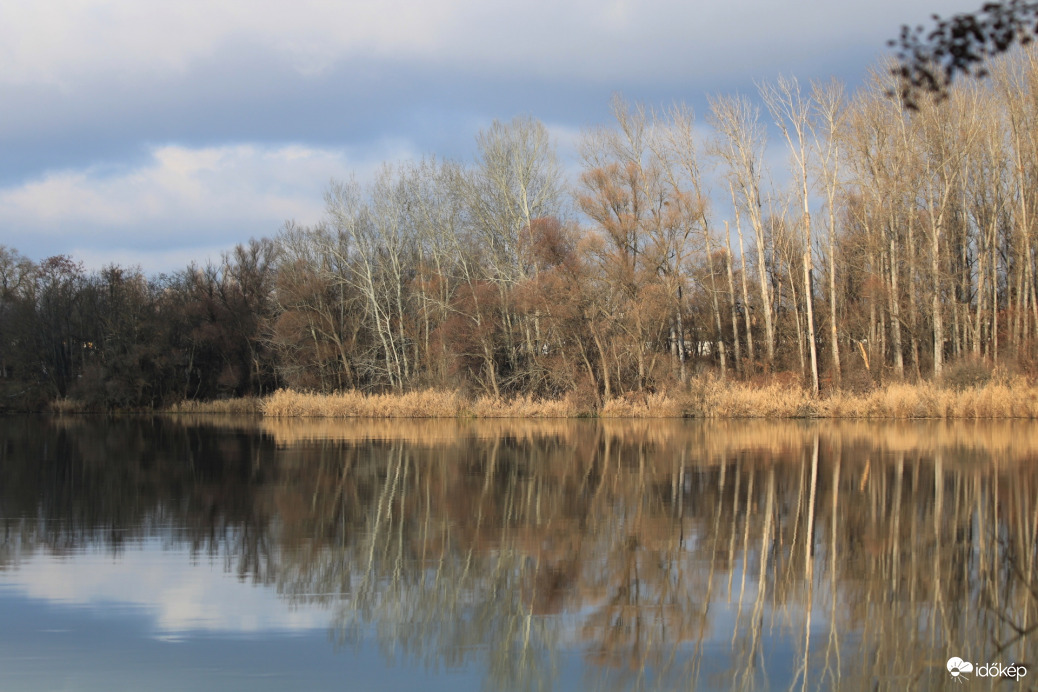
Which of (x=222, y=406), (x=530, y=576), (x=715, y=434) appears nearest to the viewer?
(x=530, y=576)

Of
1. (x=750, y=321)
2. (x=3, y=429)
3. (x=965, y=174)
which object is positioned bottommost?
(x=3, y=429)

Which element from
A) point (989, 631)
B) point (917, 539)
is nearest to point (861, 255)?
point (917, 539)

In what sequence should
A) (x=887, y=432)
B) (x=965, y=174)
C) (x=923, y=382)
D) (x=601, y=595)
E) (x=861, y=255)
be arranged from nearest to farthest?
(x=601, y=595) → (x=887, y=432) → (x=923, y=382) → (x=965, y=174) → (x=861, y=255)

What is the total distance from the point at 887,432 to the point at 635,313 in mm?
12917

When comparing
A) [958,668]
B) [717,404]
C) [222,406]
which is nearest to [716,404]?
[717,404]

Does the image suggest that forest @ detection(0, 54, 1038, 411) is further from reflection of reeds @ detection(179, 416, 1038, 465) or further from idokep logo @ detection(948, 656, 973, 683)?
idokep logo @ detection(948, 656, 973, 683)

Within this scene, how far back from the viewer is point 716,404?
3312 centimetres

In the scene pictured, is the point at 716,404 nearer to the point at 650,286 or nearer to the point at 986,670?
the point at 650,286

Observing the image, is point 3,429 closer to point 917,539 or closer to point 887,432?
point 887,432

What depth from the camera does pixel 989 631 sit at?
637cm

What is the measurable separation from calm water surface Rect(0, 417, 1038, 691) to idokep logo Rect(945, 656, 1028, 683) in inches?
1.8

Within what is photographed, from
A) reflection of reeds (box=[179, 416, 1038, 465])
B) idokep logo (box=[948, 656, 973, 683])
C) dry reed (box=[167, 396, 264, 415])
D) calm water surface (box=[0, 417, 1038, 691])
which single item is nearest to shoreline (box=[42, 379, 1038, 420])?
reflection of reeds (box=[179, 416, 1038, 465])

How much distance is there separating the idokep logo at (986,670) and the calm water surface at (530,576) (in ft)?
0.15

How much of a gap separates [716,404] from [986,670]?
1100 inches
